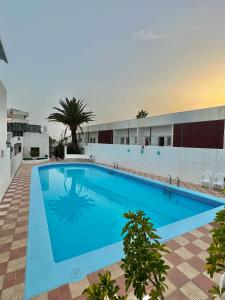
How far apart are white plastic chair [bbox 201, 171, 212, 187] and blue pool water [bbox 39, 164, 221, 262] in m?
1.41

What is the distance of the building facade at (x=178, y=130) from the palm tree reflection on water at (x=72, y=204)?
10915 millimetres

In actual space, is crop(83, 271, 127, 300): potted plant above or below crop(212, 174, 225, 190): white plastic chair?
above

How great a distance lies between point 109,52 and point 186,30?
527 cm

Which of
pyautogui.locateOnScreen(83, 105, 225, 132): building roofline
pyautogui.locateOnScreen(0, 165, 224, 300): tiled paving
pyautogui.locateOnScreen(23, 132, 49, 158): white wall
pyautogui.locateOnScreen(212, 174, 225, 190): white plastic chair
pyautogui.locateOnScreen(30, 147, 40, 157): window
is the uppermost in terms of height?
pyautogui.locateOnScreen(83, 105, 225, 132): building roofline

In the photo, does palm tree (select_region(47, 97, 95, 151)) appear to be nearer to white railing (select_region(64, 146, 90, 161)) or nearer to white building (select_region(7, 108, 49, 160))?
white railing (select_region(64, 146, 90, 161))

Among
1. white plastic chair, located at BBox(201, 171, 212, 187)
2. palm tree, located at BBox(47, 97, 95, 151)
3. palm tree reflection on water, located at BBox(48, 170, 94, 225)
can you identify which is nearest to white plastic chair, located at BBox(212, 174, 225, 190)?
white plastic chair, located at BBox(201, 171, 212, 187)

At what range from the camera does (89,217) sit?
18.1ft

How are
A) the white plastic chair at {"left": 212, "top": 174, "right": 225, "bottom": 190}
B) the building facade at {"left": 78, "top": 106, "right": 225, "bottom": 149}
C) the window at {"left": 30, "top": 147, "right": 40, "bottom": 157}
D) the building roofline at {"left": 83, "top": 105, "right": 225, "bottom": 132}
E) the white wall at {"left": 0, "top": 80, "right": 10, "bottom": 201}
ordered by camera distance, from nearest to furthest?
the white wall at {"left": 0, "top": 80, "right": 10, "bottom": 201}
the white plastic chair at {"left": 212, "top": 174, "right": 225, "bottom": 190}
the building roofline at {"left": 83, "top": 105, "right": 225, "bottom": 132}
the building facade at {"left": 78, "top": 106, "right": 225, "bottom": 149}
the window at {"left": 30, "top": 147, "right": 40, "bottom": 157}

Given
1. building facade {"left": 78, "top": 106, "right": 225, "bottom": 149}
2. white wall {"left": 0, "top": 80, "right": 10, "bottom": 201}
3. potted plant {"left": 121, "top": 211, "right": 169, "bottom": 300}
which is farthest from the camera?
building facade {"left": 78, "top": 106, "right": 225, "bottom": 149}

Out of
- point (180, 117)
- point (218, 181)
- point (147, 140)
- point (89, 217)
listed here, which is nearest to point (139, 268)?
point (89, 217)

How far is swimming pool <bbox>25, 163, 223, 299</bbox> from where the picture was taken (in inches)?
103

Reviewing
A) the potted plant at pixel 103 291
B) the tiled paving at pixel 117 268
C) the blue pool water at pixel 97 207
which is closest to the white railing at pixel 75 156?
the blue pool water at pixel 97 207

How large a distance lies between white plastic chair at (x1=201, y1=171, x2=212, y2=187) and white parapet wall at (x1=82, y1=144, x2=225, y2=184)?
21 cm

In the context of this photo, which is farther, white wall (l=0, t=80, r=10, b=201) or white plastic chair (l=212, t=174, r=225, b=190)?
white plastic chair (l=212, t=174, r=225, b=190)
